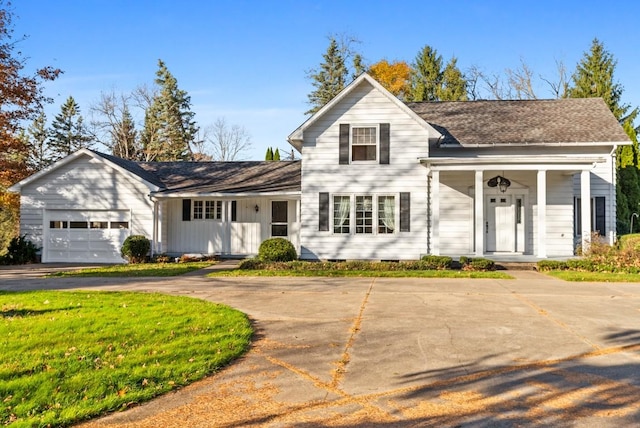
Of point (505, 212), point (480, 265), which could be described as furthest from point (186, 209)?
point (505, 212)

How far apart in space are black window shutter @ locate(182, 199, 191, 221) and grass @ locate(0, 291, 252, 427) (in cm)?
1169

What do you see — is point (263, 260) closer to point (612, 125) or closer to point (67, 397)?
point (67, 397)

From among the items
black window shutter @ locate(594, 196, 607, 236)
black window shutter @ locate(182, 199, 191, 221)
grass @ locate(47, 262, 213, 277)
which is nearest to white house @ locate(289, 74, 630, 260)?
black window shutter @ locate(594, 196, 607, 236)

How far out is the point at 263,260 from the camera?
1658 cm

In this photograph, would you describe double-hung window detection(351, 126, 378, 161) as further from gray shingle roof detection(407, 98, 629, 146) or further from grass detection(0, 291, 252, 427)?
grass detection(0, 291, 252, 427)

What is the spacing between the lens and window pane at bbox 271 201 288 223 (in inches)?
814

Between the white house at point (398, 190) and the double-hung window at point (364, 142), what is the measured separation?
4cm

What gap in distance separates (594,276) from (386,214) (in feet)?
22.6

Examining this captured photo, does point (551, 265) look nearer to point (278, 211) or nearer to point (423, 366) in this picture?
point (278, 211)

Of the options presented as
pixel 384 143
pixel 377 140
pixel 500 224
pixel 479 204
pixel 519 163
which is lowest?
pixel 500 224

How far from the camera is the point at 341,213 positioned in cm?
1802

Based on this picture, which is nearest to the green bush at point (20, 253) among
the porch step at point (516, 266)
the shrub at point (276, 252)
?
the shrub at point (276, 252)

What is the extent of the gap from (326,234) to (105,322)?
439 inches

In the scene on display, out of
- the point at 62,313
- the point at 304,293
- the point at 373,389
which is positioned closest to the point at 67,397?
the point at 373,389
